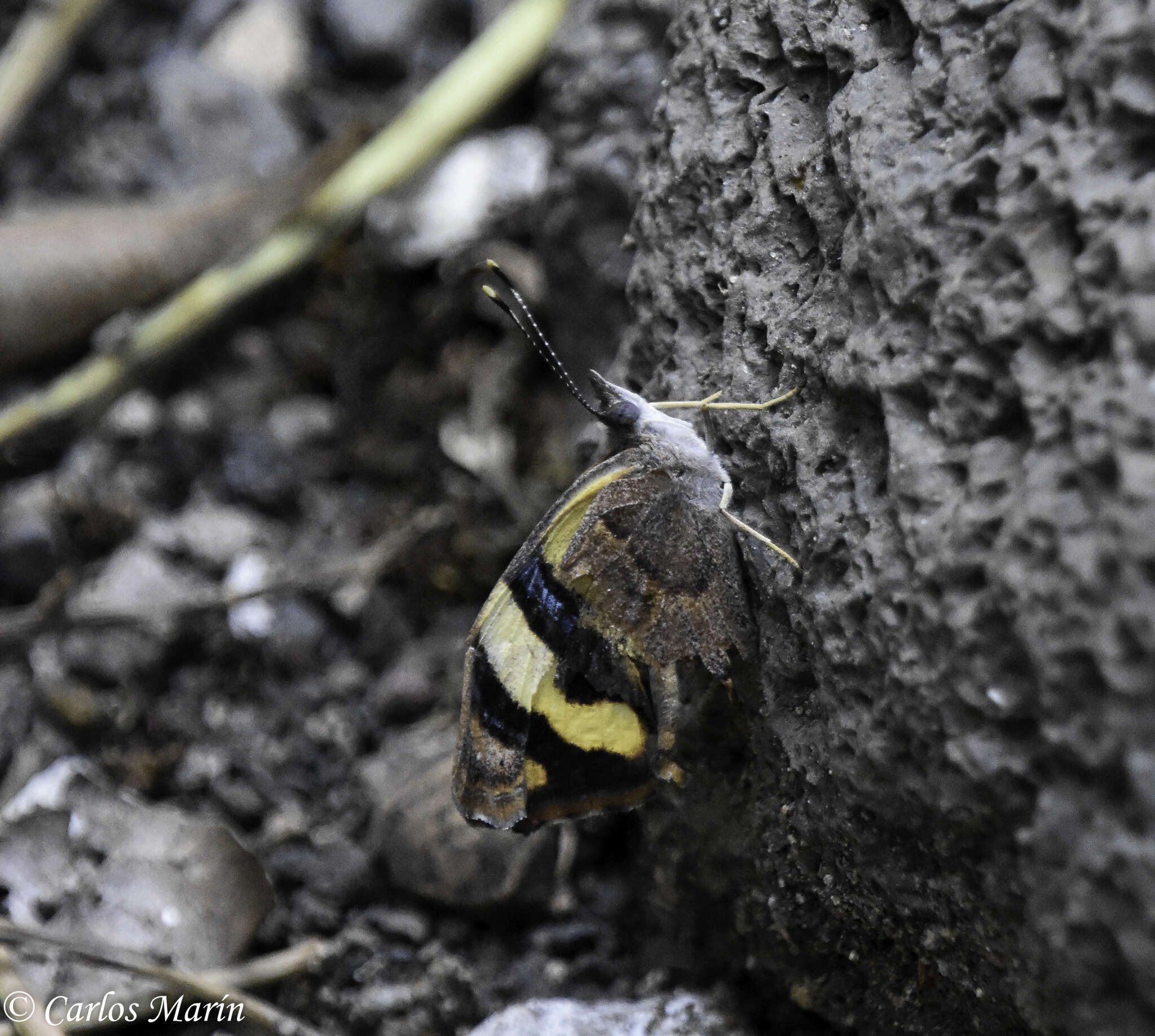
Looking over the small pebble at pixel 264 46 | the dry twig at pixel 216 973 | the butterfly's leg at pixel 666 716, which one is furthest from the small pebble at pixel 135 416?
the butterfly's leg at pixel 666 716

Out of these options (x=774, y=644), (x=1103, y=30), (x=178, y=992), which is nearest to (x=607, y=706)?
(x=774, y=644)

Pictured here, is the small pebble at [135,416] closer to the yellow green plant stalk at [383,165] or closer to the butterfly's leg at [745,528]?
the yellow green plant stalk at [383,165]

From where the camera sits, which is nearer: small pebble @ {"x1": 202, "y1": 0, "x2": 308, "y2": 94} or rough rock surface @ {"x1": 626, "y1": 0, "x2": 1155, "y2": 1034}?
rough rock surface @ {"x1": 626, "y1": 0, "x2": 1155, "y2": 1034}

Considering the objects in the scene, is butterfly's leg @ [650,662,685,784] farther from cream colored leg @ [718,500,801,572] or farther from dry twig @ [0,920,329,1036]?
dry twig @ [0,920,329,1036]

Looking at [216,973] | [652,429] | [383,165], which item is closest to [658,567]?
[652,429]

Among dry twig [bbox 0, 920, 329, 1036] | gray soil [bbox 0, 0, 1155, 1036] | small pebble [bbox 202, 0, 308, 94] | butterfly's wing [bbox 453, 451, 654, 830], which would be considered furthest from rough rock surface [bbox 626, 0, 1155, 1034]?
small pebble [bbox 202, 0, 308, 94]

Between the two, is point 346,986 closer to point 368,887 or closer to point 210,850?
point 368,887
